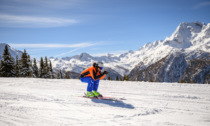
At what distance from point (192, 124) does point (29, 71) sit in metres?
48.2

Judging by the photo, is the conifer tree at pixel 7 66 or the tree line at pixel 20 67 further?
the tree line at pixel 20 67

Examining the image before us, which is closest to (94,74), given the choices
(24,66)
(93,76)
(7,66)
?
(93,76)

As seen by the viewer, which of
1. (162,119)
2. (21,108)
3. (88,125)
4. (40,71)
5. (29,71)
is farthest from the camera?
(40,71)

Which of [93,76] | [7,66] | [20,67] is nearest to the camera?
[93,76]

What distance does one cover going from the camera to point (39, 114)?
571 centimetres

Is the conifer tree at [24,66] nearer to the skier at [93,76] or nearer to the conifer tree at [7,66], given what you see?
the conifer tree at [7,66]

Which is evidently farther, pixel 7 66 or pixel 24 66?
pixel 24 66

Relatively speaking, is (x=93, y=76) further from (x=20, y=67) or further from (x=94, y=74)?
(x=20, y=67)

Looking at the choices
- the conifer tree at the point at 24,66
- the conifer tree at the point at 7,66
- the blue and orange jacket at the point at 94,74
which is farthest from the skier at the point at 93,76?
the conifer tree at the point at 24,66

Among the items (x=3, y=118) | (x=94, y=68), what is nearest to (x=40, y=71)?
(x=94, y=68)

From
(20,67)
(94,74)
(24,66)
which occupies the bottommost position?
(94,74)

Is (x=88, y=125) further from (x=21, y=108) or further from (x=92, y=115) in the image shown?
(x=21, y=108)

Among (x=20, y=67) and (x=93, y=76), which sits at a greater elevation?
(x=20, y=67)

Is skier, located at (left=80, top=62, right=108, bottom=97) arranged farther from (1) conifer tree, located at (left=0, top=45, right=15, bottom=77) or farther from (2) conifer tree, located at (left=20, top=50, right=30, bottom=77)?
(2) conifer tree, located at (left=20, top=50, right=30, bottom=77)
